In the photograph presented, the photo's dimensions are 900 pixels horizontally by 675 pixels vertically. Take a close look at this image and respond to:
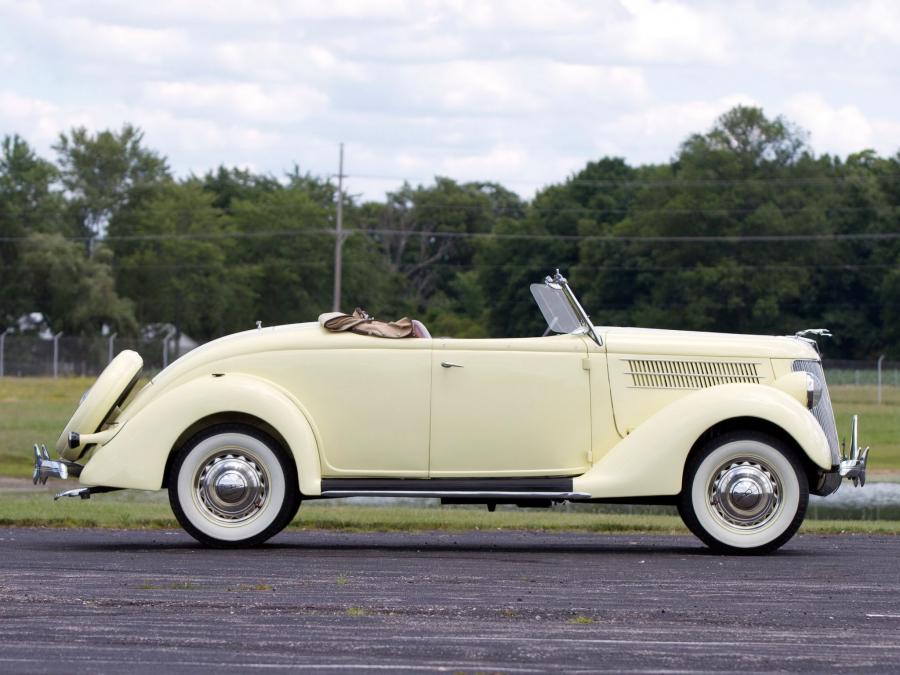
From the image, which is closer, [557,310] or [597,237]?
[557,310]

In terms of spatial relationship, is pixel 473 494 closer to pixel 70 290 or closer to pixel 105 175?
pixel 70 290

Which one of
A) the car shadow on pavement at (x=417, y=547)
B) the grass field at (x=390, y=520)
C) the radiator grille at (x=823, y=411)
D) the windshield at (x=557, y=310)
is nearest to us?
the car shadow on pavement at (x=417, y=547)

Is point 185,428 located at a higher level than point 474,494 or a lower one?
higher

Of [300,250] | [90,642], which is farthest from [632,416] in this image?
[300,250]

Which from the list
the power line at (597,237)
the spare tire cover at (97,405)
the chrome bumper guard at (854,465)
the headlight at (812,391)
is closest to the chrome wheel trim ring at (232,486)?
the spare tire cover at (97,405)

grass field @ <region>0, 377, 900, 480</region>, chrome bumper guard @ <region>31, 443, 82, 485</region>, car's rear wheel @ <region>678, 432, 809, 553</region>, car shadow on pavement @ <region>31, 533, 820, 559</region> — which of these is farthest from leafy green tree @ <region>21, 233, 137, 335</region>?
car's rear wheel @ <region>678, 432, 809, 553</region>

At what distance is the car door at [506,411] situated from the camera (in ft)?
36.0

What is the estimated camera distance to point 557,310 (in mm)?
11781

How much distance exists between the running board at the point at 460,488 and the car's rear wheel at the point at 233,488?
0.35m

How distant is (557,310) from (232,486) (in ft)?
8.96

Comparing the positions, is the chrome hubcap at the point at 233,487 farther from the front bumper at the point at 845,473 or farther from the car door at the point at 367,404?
the front bumper at the point at 845,473

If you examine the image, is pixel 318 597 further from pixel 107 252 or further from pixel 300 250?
pixel 300 250

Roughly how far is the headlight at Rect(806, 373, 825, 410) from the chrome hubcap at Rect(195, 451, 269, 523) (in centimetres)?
381

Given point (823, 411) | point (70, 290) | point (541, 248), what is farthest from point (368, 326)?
point (541, 248)
